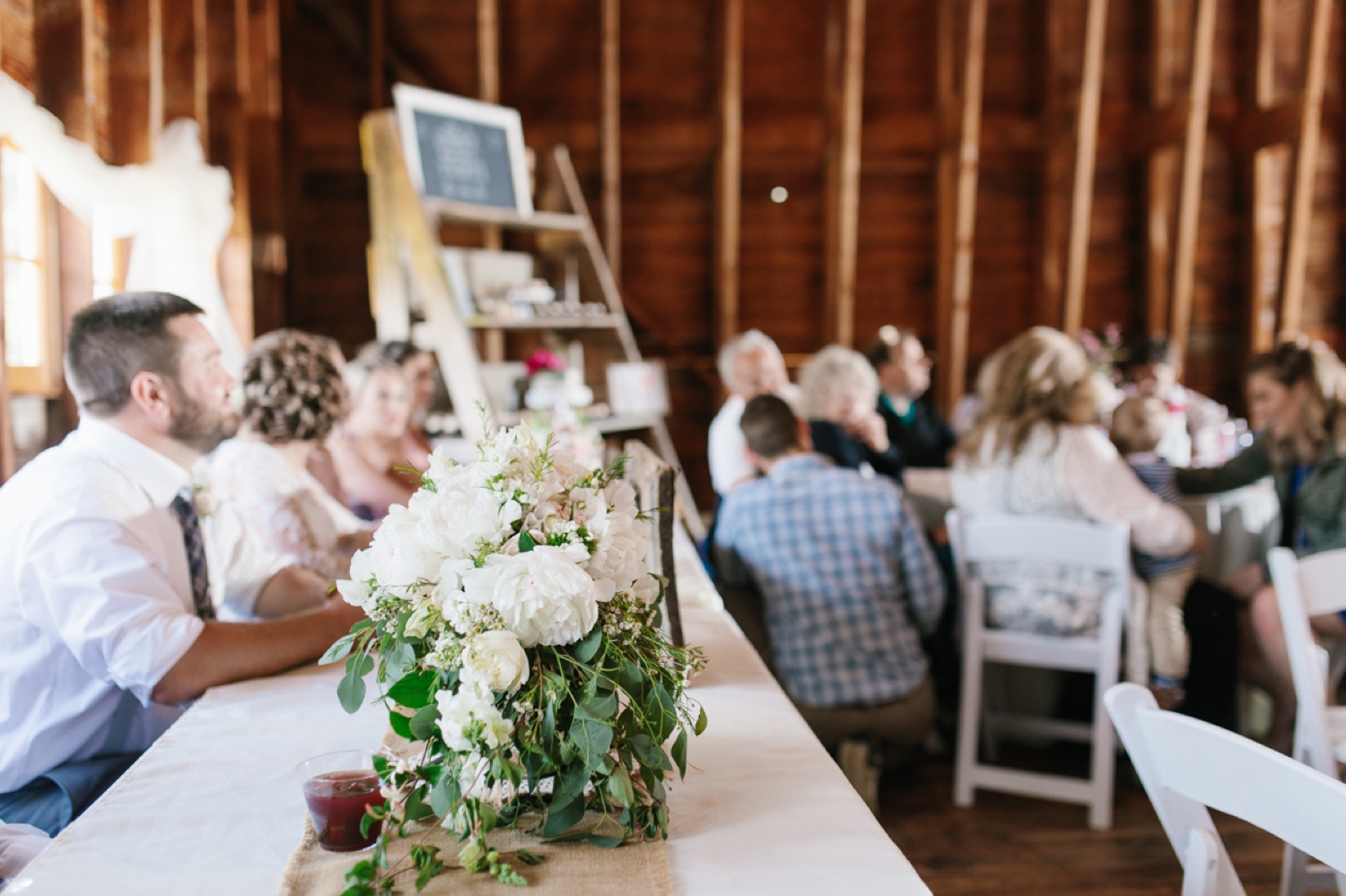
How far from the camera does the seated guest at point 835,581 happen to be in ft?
8.34

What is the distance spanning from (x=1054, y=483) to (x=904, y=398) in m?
1.74

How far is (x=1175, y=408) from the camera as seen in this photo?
453 centimetres

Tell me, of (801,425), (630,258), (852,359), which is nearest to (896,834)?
(801,425)

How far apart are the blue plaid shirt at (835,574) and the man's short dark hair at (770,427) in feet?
0.14

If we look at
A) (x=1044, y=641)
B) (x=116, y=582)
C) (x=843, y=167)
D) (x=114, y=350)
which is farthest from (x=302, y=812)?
(x=843, y=167)

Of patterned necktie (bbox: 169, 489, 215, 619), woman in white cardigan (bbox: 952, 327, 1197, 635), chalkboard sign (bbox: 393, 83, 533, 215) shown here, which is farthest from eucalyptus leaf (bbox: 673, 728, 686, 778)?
chalkboard sign (bbox: 393, 83, 533, 215)

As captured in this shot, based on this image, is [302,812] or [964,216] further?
[964,216]

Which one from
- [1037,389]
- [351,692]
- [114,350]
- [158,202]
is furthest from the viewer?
[158,202]

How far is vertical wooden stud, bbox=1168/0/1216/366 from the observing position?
5582 mm

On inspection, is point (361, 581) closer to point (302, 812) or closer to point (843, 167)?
point (302, 812)

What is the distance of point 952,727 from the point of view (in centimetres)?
331

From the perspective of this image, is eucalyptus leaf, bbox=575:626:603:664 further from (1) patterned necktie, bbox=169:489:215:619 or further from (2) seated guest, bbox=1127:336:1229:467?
(2) seated guest, bbox=1127:336:1229:467

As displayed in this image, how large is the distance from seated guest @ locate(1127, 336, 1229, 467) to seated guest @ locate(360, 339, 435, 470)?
2.91m

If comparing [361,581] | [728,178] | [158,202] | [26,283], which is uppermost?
[728,178]
